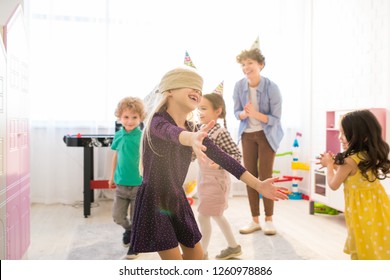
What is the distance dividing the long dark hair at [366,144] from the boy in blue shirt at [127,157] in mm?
585

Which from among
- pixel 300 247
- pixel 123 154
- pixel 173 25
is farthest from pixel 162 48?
pixel 300 247

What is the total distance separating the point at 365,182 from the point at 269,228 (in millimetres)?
537

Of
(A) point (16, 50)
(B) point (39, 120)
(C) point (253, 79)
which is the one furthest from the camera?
(B) point (39, 120)

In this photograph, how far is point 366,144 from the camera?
1.00 m

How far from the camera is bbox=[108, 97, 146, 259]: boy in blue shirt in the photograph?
1.20 meters

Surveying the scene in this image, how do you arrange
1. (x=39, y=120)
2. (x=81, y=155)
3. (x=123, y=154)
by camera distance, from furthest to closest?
1. (x=81, y=155)
2. (x=39, y=120)
3. (x=123, y=154)

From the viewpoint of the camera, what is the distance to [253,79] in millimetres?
1479

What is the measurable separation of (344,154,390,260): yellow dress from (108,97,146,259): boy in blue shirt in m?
0.61

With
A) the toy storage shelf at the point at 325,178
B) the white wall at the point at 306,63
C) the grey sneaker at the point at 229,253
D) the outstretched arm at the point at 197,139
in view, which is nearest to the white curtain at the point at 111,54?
the white wall at the point at 306,63

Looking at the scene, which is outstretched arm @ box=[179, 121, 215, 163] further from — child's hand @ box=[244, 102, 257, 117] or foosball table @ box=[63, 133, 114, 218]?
foosball table @ box=[63, 133, 114, 218]

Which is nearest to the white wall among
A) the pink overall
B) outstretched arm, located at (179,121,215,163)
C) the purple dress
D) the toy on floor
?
the toy on floor

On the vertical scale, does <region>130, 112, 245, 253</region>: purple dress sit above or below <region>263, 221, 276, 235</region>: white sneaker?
above

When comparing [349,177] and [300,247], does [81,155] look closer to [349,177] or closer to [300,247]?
[300,247]
